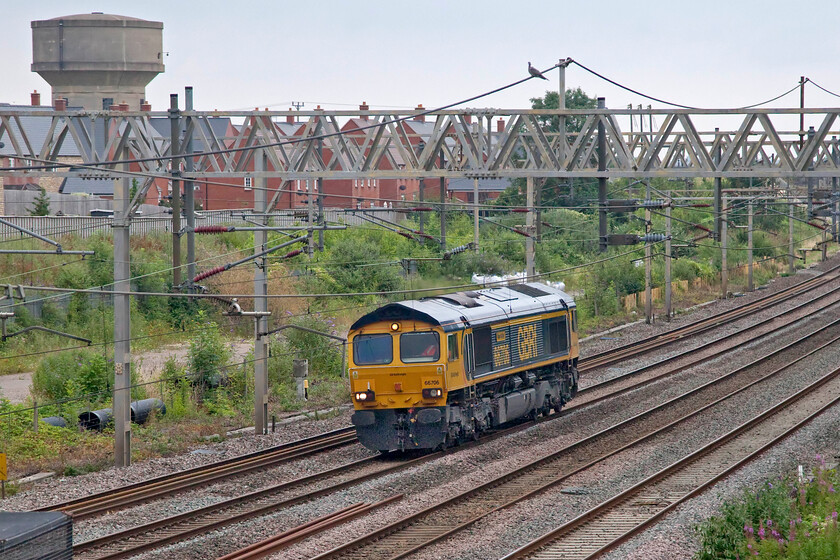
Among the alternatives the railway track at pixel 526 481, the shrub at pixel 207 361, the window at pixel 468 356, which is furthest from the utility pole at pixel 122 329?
the shrub at pixel 207 361

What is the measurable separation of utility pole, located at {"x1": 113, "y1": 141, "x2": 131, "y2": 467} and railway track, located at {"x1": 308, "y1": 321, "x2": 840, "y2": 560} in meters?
7.08

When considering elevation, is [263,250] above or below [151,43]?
below

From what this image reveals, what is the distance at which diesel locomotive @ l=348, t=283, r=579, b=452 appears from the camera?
768 inches

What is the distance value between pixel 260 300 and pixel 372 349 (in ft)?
10.1

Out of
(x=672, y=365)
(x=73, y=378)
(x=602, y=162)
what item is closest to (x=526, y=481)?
(x=602, y=162)

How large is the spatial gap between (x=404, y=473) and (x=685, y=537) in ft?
19.5

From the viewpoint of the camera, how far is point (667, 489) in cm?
1688

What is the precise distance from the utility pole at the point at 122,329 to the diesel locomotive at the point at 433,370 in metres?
4.24

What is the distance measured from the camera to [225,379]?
92.3 feet

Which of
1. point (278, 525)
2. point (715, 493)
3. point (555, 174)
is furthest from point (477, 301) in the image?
point (278, 525)

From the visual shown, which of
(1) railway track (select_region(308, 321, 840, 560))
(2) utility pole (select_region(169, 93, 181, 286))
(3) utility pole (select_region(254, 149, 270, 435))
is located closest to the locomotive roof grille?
(3) utility pole (select_region(254, 149, 270, 435))

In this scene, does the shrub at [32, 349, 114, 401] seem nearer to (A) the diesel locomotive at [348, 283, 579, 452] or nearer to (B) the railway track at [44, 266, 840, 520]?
(B) the railway track at [44, 266, 840, 520]

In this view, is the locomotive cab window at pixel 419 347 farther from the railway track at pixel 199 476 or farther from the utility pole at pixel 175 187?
the utility pole at pixel 175 187

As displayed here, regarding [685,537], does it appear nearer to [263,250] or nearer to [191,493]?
[191,493]
